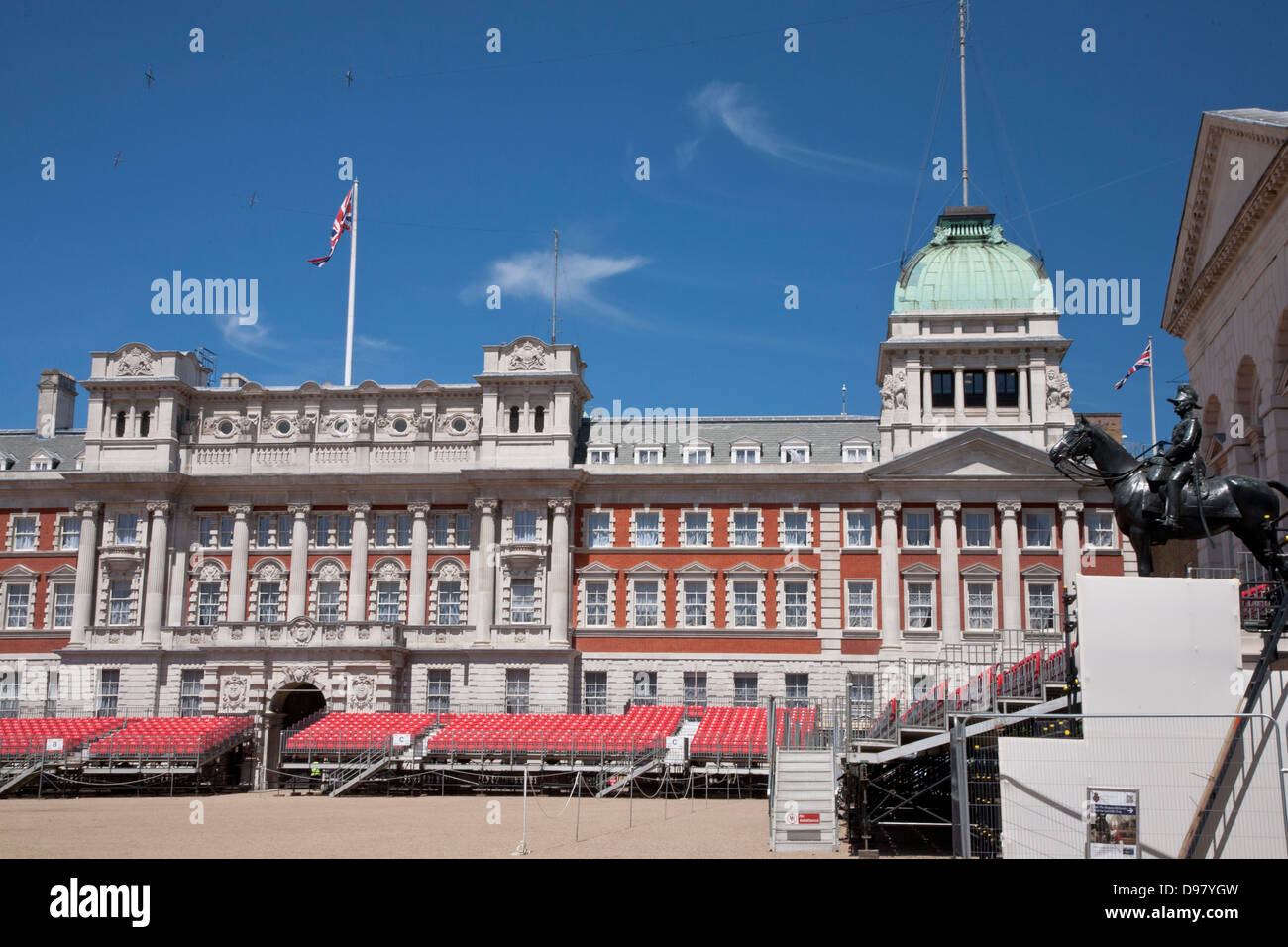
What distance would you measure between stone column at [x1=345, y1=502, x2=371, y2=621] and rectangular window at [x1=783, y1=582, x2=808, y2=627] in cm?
1886

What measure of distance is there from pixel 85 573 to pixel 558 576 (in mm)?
21862

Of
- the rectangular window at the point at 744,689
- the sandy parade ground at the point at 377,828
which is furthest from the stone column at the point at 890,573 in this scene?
the sandy parade ground at the point at 377,828

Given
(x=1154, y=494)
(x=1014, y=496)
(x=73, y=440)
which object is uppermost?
(x=73, y=440)

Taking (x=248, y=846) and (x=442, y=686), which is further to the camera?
(x=442, y=686)

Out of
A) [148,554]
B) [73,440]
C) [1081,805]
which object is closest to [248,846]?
[1081,805]

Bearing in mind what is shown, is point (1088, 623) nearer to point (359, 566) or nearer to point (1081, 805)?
point (1081, 805)

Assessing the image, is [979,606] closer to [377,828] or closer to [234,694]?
[377,828]

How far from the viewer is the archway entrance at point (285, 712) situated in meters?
52.9

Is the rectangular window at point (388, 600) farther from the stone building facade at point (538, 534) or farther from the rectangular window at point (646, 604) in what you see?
the rectangular window at point (646, 604)

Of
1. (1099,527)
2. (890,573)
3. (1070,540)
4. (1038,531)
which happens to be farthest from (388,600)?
(1099,527)

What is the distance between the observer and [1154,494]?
21.5m

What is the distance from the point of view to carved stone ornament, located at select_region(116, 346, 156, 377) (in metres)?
59.2

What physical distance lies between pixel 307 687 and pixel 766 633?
20.4 metres
